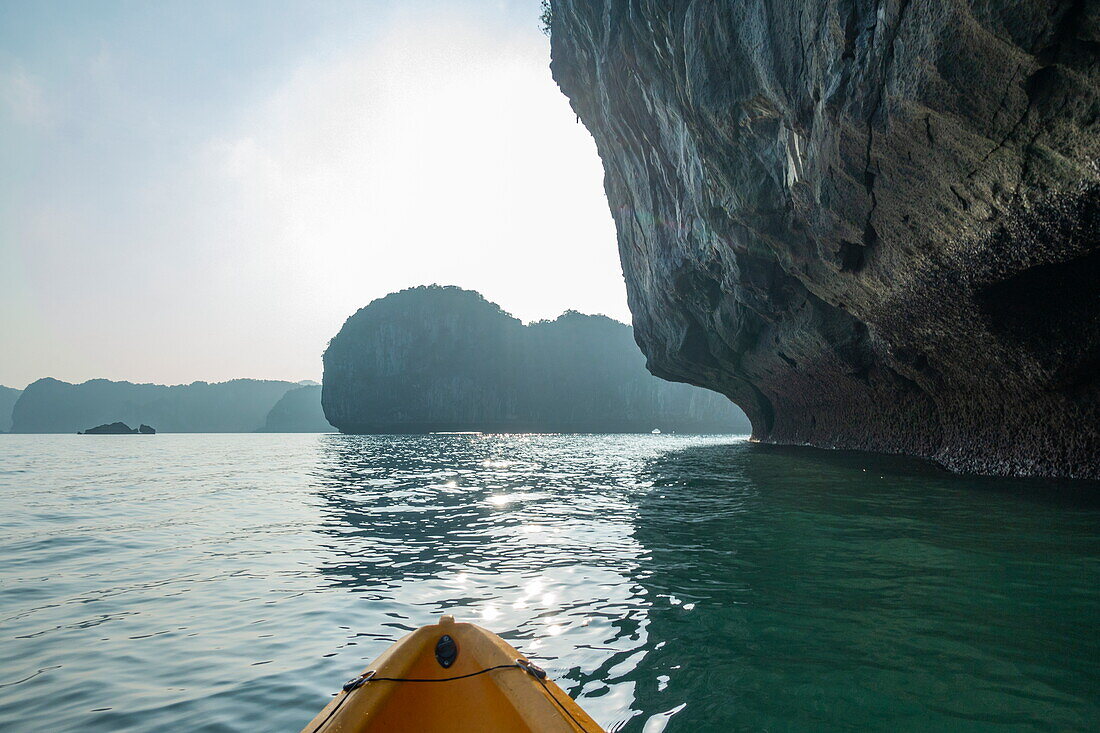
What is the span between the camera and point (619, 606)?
17.1ft

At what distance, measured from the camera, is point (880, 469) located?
15.1 meters

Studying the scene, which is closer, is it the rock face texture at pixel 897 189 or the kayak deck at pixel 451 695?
the kayak deck at pixel 451 695

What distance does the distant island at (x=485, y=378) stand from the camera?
113 metres

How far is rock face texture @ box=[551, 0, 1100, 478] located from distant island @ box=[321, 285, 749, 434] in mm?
88768

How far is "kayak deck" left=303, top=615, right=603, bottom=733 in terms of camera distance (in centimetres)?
259

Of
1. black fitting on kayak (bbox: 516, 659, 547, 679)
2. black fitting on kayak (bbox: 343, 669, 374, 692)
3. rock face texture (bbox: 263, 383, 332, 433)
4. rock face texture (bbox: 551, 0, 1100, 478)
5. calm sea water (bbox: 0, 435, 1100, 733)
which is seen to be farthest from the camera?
rock face texture (bbox: 263, 383, 332, 433)

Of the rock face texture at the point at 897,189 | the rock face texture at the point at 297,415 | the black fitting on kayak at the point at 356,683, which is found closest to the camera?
the black fitting on kayak at the point at 356,683

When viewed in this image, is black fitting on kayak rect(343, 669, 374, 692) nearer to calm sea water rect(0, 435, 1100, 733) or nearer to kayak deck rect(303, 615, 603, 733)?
kayak deck rect(303, 615, 603, 733)

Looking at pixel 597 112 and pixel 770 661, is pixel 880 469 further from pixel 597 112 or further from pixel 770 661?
pixel 597 112

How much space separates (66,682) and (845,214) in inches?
537

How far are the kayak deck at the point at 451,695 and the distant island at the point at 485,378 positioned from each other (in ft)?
337

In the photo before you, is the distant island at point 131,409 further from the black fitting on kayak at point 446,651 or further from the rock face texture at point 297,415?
the black fitting on kayak at point 446,651

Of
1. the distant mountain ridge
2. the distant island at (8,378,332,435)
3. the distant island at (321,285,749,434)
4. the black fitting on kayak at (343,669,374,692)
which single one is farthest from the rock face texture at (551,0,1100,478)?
the distant mountain ridge

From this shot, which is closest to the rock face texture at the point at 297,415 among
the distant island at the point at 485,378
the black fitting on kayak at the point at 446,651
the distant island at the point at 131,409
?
the distant island at the point at 131,409
